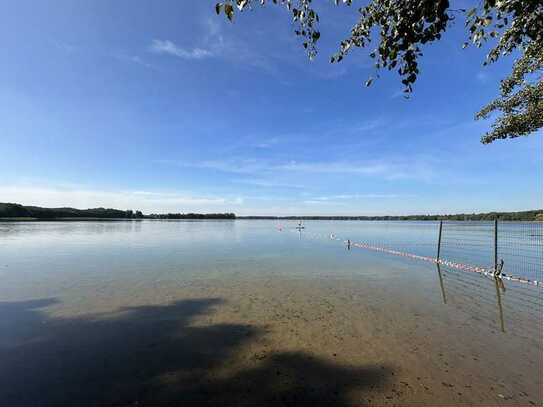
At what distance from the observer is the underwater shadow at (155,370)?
3.71 m

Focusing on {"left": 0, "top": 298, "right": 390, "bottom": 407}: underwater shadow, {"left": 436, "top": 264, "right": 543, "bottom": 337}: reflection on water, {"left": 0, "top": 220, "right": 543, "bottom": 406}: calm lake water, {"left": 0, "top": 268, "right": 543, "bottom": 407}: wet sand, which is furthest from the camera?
{"left": 436, "top": 264, "right": 543, "bottom": 337}: reflection on water

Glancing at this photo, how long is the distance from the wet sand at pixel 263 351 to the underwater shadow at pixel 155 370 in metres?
0.02

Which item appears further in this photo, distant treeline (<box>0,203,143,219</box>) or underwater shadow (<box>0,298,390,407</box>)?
distant treeline (<box>0,203,143,219</box>)

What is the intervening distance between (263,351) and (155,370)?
71.2 inches

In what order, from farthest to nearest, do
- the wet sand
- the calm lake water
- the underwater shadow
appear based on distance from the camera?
the calm lake water, the wet sand, the underwater shadow

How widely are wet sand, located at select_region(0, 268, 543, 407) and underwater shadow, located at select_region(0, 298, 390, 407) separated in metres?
0.02

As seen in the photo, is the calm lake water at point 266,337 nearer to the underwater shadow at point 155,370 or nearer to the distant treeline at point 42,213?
the underwater shadow at point 155,370

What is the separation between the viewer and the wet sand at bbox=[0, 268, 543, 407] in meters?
3.82

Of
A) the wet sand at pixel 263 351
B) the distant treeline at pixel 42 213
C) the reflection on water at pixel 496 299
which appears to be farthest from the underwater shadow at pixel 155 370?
the distant treeline at pixel 42 213

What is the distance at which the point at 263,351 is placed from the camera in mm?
5113

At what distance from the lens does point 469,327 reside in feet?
21.0

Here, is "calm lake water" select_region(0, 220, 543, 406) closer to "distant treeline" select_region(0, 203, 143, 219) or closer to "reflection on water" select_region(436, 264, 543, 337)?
"reflection on water" select_region(436, 264, 543, 337)

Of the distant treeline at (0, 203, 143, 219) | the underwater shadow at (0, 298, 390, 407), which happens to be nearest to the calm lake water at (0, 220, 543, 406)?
the underwater shadow at (0, 298, 390, 407)

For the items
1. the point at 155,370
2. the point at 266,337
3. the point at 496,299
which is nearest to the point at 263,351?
the point at 266,337
